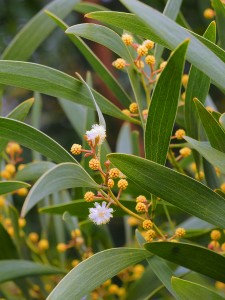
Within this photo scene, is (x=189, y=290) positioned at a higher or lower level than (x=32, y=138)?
lower

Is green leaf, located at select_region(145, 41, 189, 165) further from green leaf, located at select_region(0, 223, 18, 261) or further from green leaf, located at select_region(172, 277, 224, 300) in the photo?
green leaf, located at select_region(0, 223, 18, 261)

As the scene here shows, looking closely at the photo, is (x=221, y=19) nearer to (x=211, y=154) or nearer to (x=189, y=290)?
(x=211, y=154)

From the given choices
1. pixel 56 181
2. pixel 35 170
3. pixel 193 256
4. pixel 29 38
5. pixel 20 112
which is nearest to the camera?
pixel 56 181

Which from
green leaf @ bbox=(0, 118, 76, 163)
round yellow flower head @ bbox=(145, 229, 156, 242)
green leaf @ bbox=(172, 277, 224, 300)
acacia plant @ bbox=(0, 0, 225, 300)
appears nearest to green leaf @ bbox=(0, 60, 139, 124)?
acacia plant @ bbox=(0, 0, 225, 300)

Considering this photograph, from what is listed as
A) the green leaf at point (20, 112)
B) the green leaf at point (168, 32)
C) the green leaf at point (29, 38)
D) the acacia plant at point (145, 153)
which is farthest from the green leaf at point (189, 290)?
the green leaf at point (29, 38)

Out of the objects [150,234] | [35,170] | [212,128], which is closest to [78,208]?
[35,170]

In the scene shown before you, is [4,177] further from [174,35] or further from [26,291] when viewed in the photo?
[174,35]

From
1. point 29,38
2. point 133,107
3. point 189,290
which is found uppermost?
point 29,38
